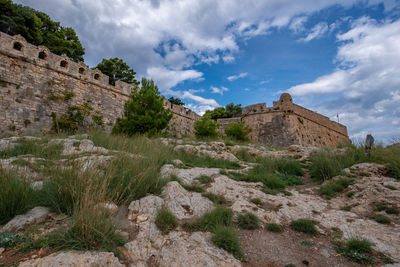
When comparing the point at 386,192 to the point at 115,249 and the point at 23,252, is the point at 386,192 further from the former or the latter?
the point at 23,252

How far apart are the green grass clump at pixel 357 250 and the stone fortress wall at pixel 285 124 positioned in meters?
18.5

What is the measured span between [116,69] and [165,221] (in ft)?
94.8

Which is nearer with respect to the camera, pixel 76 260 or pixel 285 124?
pixel 76 260

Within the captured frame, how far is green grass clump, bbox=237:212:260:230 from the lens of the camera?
9.58 ft

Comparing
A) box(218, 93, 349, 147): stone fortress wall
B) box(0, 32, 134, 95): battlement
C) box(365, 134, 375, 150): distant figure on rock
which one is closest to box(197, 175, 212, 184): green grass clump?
box(365, 134, 375, 150): distant figure on rock

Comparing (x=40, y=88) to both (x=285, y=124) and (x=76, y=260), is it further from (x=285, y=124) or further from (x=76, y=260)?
(x=285, y=124)

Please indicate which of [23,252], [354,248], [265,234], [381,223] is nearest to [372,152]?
[381,223]

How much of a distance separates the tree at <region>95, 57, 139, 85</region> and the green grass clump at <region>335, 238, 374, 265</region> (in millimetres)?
28780

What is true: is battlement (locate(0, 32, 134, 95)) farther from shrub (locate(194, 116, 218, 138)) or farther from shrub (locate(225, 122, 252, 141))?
shrub (locate(225, 122, 252, 141))

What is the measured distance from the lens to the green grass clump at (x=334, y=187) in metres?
4.37

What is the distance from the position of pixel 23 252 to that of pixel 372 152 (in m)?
8.54

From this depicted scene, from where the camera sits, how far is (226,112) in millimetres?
35938

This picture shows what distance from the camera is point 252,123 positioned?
22453mm

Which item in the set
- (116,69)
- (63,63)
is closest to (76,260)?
(63,63)
